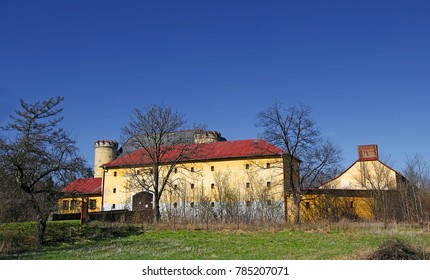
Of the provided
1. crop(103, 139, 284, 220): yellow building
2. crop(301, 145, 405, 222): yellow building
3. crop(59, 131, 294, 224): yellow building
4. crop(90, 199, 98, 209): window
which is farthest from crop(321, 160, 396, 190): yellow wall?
crop(90, 199, 98, 209): window

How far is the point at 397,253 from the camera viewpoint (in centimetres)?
1084

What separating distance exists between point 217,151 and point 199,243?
25.1 m

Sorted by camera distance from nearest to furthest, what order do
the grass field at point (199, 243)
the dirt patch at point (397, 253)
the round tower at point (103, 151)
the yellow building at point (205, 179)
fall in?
the dirt patch at point (397, 253), the grass field at point (199, 243), the yellow building at point (205, 179), the round tower at point (103, 151)

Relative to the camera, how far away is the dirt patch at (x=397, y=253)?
1082cm

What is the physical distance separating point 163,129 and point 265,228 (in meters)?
14.6

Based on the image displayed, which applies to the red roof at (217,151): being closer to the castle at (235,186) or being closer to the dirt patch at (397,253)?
the castle at (235,186)

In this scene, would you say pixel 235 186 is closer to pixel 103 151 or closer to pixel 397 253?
pixel 103 151

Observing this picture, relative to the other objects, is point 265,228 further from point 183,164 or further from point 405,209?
point 183,164

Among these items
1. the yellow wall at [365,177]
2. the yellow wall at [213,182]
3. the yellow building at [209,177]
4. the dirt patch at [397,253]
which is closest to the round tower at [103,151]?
the yellow building at [209,177]

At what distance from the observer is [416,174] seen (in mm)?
33719

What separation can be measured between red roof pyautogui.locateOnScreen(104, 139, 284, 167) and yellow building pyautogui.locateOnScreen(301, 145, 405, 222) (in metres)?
6.68

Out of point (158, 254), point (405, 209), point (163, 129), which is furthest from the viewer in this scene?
point (163, 129)

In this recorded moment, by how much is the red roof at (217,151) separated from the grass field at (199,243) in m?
14.7
